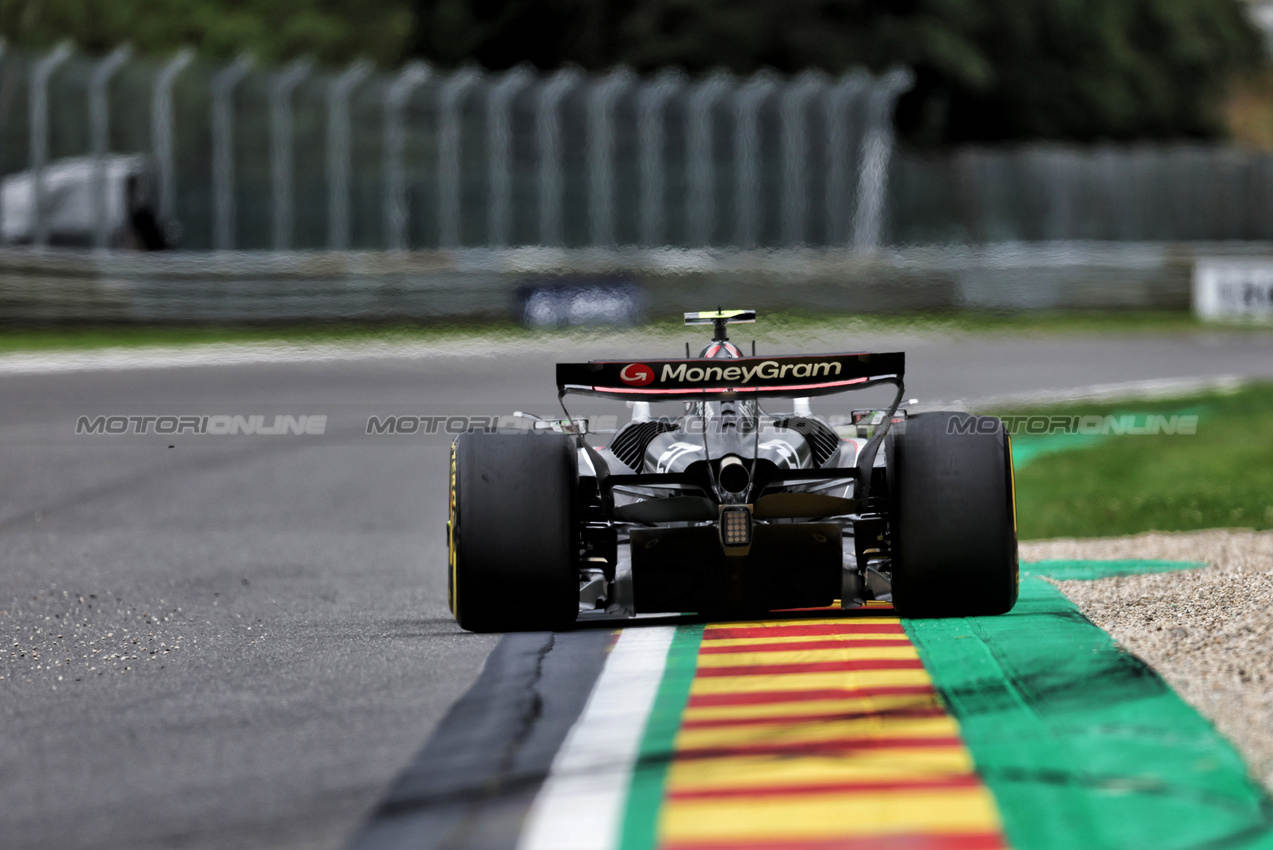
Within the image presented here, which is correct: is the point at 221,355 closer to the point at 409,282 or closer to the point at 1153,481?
the point at 409,282

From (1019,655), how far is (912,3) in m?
33.5

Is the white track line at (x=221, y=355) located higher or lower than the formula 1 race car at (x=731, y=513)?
lower

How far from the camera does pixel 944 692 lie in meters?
5.05

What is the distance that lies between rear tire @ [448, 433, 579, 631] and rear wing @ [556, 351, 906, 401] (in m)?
0.26

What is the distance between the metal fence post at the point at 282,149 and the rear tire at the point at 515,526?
682 inches

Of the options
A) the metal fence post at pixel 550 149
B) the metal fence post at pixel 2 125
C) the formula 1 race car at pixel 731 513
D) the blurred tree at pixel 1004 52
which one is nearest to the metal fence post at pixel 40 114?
the metal fence post at pixel 2 125

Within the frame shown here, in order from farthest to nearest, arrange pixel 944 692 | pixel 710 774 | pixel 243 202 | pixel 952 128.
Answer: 1. pixel 952 128
2. pixel 243 202
3. pixel 944 692
4. pixel 710 774

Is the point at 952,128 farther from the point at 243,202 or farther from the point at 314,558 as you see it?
the point at 314,558

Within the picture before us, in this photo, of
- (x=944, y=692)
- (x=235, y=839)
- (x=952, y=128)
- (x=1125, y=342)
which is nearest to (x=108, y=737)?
(x=235, y=839)

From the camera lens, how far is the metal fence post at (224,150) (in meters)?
22.3

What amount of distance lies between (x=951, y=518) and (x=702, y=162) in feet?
62.1

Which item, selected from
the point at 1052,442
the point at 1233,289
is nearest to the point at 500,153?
the point at 1052,442

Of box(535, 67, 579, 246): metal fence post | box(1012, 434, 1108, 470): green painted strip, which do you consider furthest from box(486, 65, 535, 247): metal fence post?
box(1012, 434, 1108, 470): green painted strip

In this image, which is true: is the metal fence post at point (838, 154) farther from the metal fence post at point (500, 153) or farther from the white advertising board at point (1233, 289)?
the white advertising board at point (1233, 289)
